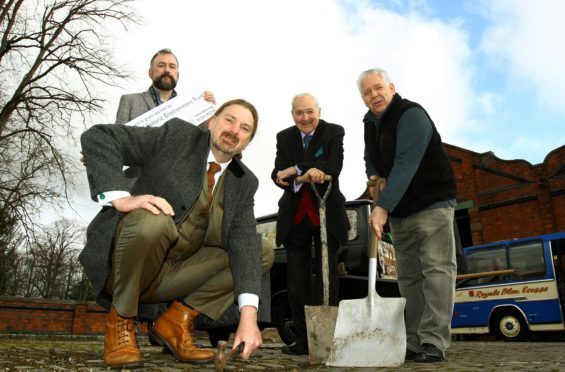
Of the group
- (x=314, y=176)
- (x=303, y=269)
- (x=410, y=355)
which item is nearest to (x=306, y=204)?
(x=314, y=176)

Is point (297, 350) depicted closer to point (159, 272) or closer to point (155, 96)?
point (159, 272)

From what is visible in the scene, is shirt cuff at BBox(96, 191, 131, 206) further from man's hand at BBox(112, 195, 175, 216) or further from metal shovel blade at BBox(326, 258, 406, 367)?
metal shovel blade at BBox(326, 258, 406, 367)

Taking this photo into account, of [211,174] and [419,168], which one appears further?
[419,168]

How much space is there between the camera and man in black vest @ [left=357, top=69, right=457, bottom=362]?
3098mm

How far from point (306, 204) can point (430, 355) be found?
57.6 inches

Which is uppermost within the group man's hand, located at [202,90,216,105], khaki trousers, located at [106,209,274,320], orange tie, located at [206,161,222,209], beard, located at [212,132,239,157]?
man's hand, located at [202,90,216,105]

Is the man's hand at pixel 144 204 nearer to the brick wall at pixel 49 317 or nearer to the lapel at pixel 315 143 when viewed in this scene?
the lapel at pixel 315 143

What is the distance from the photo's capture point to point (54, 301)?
18891 millimetres

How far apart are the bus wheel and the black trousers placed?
10.1 m

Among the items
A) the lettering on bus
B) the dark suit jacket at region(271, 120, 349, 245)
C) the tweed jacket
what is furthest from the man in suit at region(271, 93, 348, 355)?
the lettering on bus

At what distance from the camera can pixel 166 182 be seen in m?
2.46

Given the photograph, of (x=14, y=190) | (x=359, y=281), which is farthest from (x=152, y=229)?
(x=14, y=190)

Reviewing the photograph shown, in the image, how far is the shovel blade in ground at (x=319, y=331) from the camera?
115 inches

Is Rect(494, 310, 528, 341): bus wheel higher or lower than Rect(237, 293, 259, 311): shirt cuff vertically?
lower
